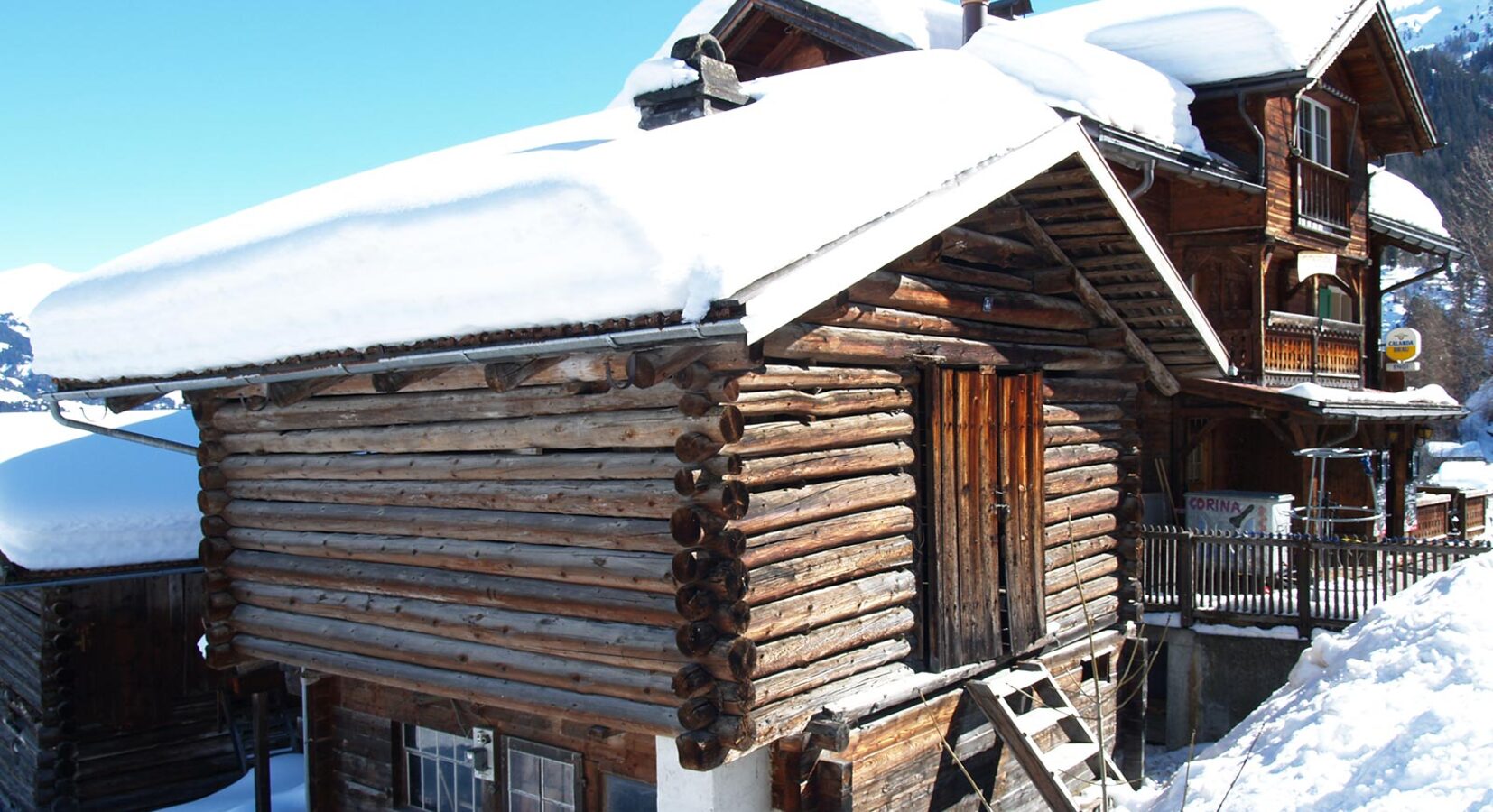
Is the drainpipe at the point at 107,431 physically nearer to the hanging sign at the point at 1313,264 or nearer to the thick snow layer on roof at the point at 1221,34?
the thick snow layer on roof at the point at 1221,34

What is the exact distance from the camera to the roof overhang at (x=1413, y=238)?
→ 69.0 feet

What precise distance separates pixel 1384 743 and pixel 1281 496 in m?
9.30

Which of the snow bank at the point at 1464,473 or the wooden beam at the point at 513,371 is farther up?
the wooden beam at the point at 513,371

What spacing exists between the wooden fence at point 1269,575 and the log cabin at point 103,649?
9.91 meters

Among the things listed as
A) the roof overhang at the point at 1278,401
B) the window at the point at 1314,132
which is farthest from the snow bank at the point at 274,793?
the window at the point at 1314,132

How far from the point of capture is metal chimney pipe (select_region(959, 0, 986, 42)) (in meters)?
→ 18.7

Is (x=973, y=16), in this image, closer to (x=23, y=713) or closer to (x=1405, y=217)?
(x=1405, y=217)

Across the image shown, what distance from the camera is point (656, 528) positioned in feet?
21.2

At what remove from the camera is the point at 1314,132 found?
19297 millimetres

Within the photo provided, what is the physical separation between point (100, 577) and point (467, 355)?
7.17 metres

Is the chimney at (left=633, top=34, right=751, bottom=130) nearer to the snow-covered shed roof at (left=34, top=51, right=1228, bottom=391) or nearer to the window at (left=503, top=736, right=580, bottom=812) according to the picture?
the snow-covered shed roof at (left=34, top=51, right=1228, bottom=391)

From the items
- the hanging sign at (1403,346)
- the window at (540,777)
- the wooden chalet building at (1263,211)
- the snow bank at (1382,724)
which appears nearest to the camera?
the snow bank at (1382,724)

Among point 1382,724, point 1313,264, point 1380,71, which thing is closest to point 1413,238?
point 1380,71

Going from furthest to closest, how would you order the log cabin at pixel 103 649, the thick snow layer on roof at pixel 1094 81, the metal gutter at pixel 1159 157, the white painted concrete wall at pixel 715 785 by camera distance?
the thick snow layer on roof at pixel 1094 81 → the metal gutter at pixel 1159 157 → the log cabin at pixel 103 649 → the white painted concrete wall at pixel 715 785
